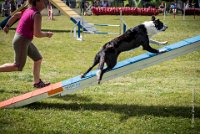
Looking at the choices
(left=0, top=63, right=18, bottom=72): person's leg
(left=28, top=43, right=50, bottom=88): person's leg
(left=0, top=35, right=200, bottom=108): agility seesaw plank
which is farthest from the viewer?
(left=28, top=43, right=50, bottom=88): person's leg

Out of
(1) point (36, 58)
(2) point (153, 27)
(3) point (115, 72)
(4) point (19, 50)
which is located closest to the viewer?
(3) point (115, 72)

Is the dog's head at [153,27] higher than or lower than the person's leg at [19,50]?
higher

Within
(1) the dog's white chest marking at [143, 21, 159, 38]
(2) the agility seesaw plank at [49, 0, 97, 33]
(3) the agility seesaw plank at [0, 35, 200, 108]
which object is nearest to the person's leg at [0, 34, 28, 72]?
(3) the agility seesaw plank at [0, 35, 200, 108]

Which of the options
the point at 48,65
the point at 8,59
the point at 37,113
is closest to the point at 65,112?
the point at 37,113

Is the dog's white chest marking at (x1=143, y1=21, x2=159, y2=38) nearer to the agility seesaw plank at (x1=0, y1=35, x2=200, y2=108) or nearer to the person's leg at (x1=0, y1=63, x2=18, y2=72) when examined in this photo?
the agility seesaw plank at (x1=0, y1=35, x2=200, y2=108)

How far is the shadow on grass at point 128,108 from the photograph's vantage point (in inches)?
204

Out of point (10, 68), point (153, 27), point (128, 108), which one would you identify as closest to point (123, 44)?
point (153, 27)

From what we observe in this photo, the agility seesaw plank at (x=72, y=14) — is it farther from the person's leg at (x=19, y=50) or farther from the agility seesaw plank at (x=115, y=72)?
the agility seesaw plank at (x=115, y=72)

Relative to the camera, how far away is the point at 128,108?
5.50 metres

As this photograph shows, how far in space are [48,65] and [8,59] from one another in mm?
1545

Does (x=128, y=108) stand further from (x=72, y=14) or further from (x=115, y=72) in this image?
(x=72, y=14)

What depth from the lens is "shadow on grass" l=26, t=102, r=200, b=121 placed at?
17.0 ft

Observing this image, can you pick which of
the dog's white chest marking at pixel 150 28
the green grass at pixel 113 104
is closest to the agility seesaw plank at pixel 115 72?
the green grass at pixel 113 104

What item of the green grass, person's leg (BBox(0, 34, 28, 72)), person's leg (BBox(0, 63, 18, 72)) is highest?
person's leg (BBox(0, 34, 28, 72))
